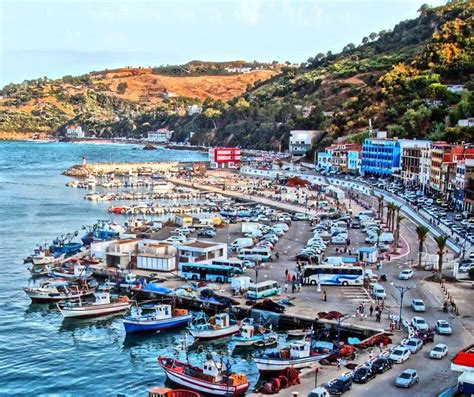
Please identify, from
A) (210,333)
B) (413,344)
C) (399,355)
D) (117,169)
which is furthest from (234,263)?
(117,169)

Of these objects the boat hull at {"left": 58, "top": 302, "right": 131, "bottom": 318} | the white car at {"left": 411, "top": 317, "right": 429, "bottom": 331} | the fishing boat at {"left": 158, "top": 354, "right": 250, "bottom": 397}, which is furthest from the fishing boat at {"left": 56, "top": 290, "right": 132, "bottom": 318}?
the white car at {"left": 411, "top": 317, "right": 429, "bottom": 331}

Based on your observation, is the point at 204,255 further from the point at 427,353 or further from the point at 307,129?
the point at 307,129

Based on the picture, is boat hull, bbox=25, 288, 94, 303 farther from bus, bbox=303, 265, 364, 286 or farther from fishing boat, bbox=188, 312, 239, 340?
bus, bbox=303, 265, 364, 286

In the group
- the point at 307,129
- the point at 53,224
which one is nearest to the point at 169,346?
the point at 53,224

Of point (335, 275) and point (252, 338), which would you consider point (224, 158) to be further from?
point (252, 338)

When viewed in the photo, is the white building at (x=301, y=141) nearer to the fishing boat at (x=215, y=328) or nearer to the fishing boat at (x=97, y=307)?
the fishing boat at (x=97, y=307)

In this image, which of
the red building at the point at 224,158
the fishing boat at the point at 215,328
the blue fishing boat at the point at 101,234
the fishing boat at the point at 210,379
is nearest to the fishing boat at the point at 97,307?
the fishing boat at the point at 215,328
